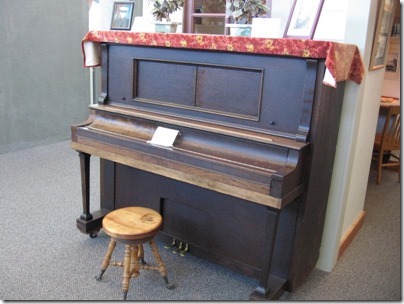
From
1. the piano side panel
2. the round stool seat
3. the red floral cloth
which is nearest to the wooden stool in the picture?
the round stool seat

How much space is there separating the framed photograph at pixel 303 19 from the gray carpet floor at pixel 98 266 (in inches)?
53.8

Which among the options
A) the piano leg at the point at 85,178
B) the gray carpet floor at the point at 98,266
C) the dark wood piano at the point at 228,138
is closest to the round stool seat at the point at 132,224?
the dark wood piano at the point at 228,138

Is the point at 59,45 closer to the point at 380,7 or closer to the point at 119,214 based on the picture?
the point at 119,214

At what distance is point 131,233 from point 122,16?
1479 mm

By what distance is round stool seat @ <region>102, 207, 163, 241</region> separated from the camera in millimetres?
1999

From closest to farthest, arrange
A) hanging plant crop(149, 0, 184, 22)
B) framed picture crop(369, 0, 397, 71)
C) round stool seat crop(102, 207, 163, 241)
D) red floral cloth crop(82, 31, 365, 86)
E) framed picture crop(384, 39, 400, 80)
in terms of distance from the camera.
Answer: red floral cloth crop(82, 31, 365, 86)
round stool seat crop(102, 207, 163, 241)
framed picture crop(369, 0, 397, 71)
hanging plant crop(149, 0, 184, 22)
framed picture crop(384, 39, 400, 80)

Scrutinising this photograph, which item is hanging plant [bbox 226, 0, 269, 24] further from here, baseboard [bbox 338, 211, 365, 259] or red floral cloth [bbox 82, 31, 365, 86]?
baseboard [bbox 338, 211, 365, 259]

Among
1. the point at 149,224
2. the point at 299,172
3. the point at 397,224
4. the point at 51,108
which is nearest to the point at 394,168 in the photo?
the point at 397,224

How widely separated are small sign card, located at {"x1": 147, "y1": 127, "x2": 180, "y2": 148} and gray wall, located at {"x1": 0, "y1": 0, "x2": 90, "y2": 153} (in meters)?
2.86

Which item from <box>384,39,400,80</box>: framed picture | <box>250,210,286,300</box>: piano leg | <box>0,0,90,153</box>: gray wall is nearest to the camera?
<box>250,210,286,300</box>: piano leg

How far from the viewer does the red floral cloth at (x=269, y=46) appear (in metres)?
1.76

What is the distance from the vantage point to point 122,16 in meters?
2.69

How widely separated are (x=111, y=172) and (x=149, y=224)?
2.55ft

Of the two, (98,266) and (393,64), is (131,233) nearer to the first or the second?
(98,266)
